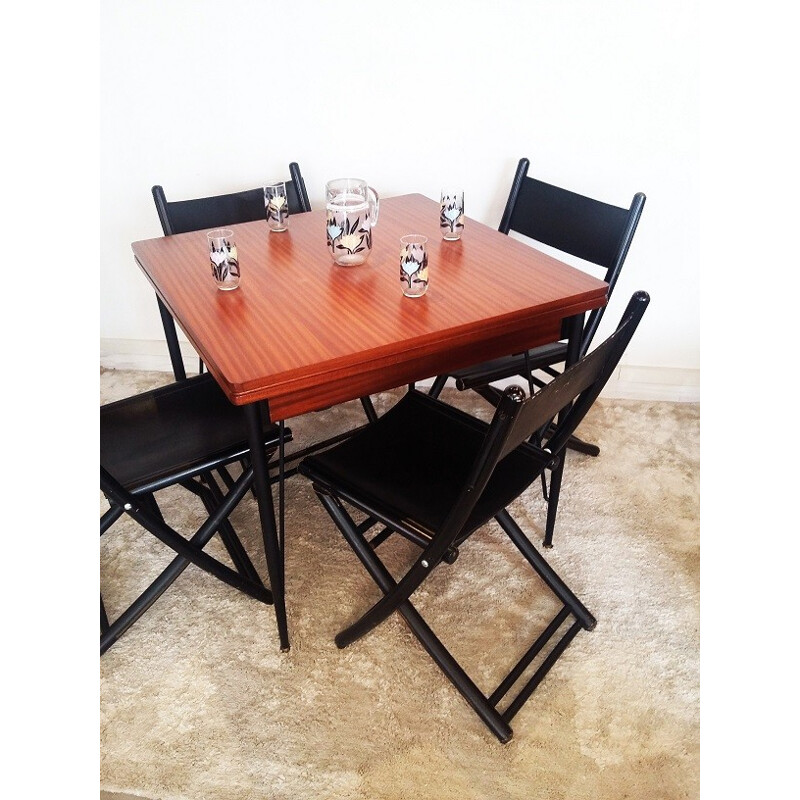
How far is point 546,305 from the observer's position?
1739 millimetres

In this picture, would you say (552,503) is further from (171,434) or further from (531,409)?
(171,434)

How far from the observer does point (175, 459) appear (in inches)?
69.3

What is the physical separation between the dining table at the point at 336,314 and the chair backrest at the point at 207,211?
164mm

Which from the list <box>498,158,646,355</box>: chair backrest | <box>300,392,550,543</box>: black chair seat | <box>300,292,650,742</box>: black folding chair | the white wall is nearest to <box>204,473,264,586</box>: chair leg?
<box>300,292,650,742</box>: black folding chair

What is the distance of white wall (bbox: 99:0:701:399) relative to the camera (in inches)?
95.0

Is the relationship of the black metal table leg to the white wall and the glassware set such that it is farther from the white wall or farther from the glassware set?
the white wall

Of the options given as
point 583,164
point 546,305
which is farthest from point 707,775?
point 583,164

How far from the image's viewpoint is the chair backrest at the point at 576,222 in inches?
87.5

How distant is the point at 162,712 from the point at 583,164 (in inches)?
87.5

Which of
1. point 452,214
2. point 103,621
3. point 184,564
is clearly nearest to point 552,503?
point 452,214

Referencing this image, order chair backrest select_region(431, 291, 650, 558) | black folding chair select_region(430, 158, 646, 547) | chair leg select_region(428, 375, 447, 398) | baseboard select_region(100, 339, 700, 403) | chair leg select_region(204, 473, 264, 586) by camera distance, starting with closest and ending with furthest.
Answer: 1. chair backrest select_region(431, 291, 650, 558)
2. chair leg select_region(204, 473, 264, 586)
3. black folding chair select_region(430, 158, 646, 547)
4. chair leg select_region(428, 375, 447, 398)
5. baseboard select_region(100, 339, 700, 403)

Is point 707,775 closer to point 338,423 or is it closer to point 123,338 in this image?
point 338,423

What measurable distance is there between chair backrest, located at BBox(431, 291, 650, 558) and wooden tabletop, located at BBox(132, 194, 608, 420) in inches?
10.1

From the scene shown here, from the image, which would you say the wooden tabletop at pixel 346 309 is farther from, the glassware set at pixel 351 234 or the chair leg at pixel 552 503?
the chair leg at pixel 552 503
